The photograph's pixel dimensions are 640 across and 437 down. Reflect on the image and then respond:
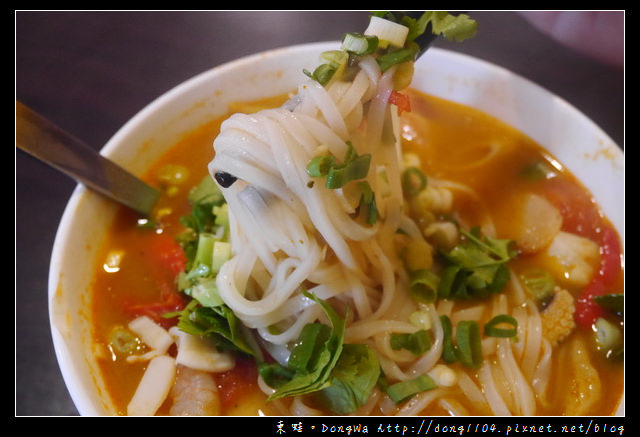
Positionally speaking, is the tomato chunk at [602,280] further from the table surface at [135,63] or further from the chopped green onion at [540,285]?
the table surface at [135,63]

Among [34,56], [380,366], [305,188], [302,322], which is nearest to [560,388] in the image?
[380,366]

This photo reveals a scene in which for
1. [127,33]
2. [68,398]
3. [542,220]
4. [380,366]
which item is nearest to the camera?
[380,366]

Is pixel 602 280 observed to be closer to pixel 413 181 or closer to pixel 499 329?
pixel 499 329

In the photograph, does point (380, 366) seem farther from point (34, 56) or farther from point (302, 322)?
point (34, 56)

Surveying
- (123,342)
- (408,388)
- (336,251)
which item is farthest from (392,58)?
(123,342)

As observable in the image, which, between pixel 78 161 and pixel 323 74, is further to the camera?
pixel 78 161

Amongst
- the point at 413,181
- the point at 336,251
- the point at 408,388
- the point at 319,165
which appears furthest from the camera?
the point at 413,181
